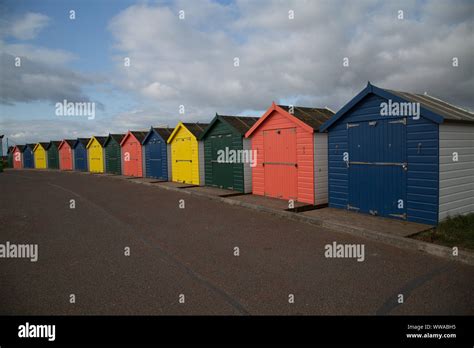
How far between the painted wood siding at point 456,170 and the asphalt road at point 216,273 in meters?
2.53

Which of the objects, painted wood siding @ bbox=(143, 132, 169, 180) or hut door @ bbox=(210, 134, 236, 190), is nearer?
hut door @ bbox=(210, 134, 236, 190)

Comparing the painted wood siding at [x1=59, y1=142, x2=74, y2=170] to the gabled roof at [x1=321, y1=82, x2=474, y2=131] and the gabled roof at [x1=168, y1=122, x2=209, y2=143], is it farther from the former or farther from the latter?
the gabled roof at [x1=321, y1=82, x2=474, y2=131]

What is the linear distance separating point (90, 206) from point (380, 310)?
478 inches

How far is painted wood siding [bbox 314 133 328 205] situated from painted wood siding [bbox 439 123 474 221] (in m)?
4.22

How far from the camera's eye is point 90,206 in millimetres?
13961

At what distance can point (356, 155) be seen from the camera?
10.6 m

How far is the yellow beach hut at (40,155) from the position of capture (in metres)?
47.4

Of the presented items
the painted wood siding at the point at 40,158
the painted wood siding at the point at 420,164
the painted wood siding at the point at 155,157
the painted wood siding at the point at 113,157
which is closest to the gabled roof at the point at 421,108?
the painted wood siding at the point at 420,164

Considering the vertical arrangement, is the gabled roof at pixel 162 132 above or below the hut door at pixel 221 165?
above

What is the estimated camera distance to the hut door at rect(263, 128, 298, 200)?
43.3 ft

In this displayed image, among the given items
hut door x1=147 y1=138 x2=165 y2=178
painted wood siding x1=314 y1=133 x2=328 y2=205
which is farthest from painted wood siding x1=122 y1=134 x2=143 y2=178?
painted wood siding x1=314 y1=133 x2=328 y2=205

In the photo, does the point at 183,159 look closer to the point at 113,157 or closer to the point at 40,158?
the point at 113,157

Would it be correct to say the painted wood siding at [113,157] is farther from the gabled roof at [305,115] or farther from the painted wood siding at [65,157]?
the gabled roof at [305,115]
